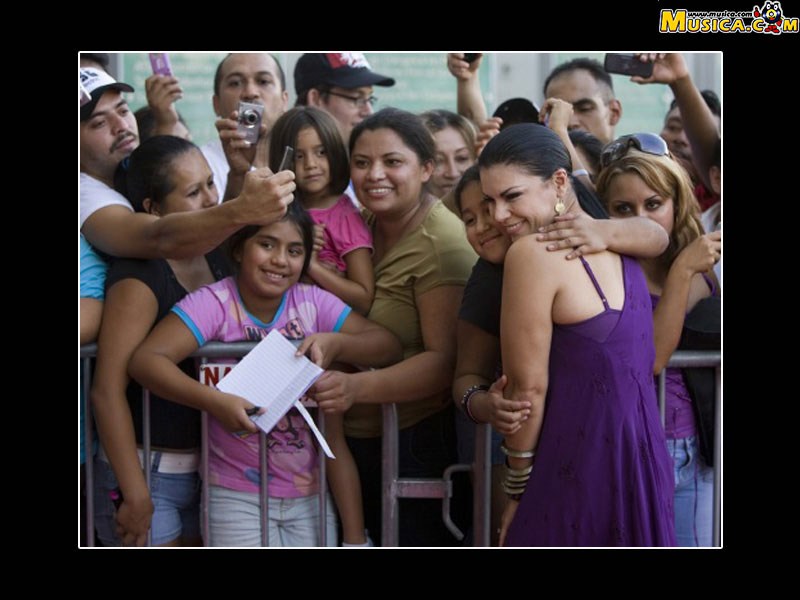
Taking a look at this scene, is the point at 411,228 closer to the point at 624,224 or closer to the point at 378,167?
the point at 378,167

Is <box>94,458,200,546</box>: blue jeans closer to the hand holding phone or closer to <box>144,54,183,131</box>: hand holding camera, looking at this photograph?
<box>144,54,183,131</box>: hand holding camera

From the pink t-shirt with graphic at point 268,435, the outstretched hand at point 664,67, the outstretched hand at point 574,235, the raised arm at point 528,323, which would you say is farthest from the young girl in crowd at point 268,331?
the outstretched hand at point 664,67

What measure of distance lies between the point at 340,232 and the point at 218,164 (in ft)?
3.02

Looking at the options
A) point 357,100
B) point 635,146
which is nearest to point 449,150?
point 357,100

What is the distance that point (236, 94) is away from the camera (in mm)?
4344

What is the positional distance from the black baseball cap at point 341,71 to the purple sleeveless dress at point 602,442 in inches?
76.5

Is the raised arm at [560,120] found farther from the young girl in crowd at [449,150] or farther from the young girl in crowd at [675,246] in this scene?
the young girl in crowd at [449,150]

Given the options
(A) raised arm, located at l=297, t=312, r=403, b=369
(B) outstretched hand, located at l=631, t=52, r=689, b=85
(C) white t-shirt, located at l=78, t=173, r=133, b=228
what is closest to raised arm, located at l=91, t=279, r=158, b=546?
(C) white t-shirt, located at l=78, t=173, r=133, b=228

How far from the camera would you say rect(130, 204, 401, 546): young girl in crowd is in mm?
3414

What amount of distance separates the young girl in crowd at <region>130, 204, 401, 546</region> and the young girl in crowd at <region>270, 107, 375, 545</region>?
0.07 metres

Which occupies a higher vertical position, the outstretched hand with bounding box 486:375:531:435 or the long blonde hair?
the long blonde hair

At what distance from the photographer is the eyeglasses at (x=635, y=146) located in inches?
134
